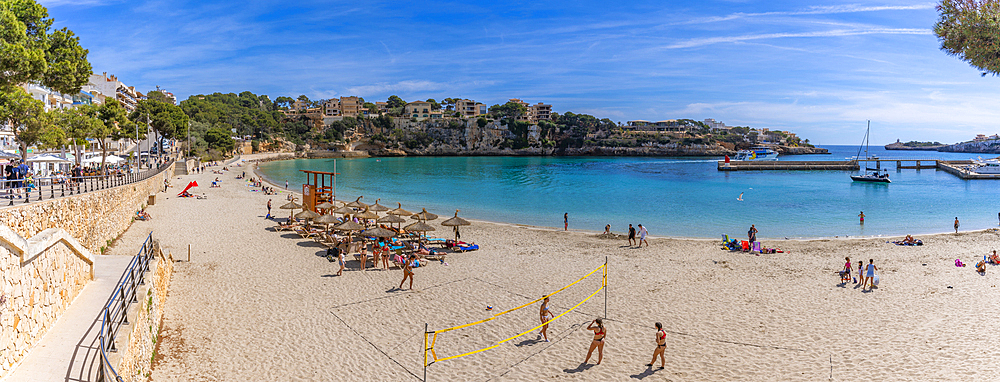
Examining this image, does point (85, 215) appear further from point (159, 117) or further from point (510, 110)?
point (510, 110)

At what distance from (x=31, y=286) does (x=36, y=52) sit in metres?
8.95

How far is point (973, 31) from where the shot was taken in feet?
24.3

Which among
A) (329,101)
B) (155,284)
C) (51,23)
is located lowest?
(155,284)

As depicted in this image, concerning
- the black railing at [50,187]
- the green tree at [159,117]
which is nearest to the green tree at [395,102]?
the green tree at [159,117]

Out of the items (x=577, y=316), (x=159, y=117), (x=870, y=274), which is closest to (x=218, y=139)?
(x=159, y=117)

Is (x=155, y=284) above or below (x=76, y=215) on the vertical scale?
below

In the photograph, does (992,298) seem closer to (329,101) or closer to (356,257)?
(356,257)

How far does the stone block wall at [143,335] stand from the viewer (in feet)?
20.7

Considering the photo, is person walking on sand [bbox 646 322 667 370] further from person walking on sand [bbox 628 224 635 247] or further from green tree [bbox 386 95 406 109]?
green tree [bbox 386 95 406 109]

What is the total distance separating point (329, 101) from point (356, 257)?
137m

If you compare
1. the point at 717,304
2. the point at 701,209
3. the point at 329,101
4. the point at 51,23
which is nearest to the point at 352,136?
the point at 329,101

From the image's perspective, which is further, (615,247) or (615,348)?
(615,247)

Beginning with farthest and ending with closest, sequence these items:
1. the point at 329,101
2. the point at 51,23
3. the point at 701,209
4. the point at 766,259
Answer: the point at 329,101
the point at 701,209
the point at 766,259
the point at 51,23

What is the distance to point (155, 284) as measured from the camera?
9906mm
